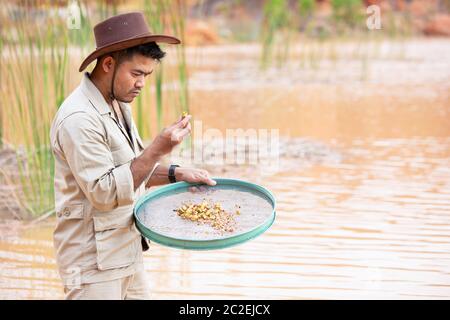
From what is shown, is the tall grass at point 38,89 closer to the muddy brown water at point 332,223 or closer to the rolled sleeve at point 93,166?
the muddy brown water at point 332,223

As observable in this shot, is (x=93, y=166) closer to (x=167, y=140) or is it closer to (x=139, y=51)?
(x=167, y=140)

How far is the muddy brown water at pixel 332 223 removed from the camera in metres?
2.85

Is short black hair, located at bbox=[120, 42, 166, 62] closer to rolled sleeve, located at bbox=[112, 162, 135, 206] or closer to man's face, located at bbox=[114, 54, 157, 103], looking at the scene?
man's face, located at bbox=[114, 54, 157, 103]

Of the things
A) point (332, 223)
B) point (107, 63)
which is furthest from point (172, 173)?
point (332, 223)

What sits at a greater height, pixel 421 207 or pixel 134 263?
pixel 134 263

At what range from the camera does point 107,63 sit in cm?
180

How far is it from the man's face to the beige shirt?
64 mm

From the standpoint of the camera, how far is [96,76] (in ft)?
6.04

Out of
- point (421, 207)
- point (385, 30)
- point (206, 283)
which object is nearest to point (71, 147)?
point (206, 283)

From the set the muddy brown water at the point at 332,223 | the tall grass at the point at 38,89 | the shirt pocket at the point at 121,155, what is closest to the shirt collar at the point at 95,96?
the shirt pocket at the point at 121,155

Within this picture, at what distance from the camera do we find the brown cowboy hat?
5.72 feet

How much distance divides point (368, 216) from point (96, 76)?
7.38 feet
